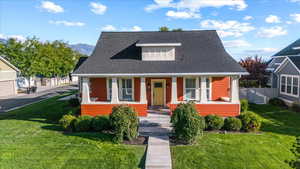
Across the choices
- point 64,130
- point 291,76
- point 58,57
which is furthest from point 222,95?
point 58,57

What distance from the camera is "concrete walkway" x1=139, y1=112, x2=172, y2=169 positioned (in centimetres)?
770

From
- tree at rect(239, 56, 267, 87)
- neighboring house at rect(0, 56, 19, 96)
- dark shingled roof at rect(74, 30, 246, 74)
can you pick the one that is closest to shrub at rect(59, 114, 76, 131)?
dark shingled roof at rect(74, 30, 246, 74)

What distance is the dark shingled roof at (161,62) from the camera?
13617 millimetres

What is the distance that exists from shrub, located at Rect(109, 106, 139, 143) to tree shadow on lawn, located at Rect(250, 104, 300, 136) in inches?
307

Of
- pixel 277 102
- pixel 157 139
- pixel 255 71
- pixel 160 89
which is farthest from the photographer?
pixel 255 71

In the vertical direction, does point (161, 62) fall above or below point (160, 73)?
above

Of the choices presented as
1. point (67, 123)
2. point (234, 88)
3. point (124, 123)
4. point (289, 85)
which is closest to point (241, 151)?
point (234, 88)

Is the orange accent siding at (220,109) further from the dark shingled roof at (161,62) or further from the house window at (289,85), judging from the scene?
the house window at (289,85)

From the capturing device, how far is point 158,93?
16.0 metres

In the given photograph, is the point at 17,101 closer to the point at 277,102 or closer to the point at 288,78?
the point at 277,102

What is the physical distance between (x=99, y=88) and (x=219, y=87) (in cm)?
956

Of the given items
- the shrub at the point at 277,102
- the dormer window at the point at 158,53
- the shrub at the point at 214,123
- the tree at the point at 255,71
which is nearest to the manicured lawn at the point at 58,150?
the shrub at the point at 214,123

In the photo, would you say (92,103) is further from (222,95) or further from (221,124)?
(222,95)

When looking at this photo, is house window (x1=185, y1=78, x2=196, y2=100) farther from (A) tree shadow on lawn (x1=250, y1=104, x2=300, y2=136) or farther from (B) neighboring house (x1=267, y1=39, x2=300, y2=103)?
(B) neighboring house (x1=267, y1=39, x2=300, y2=103)
